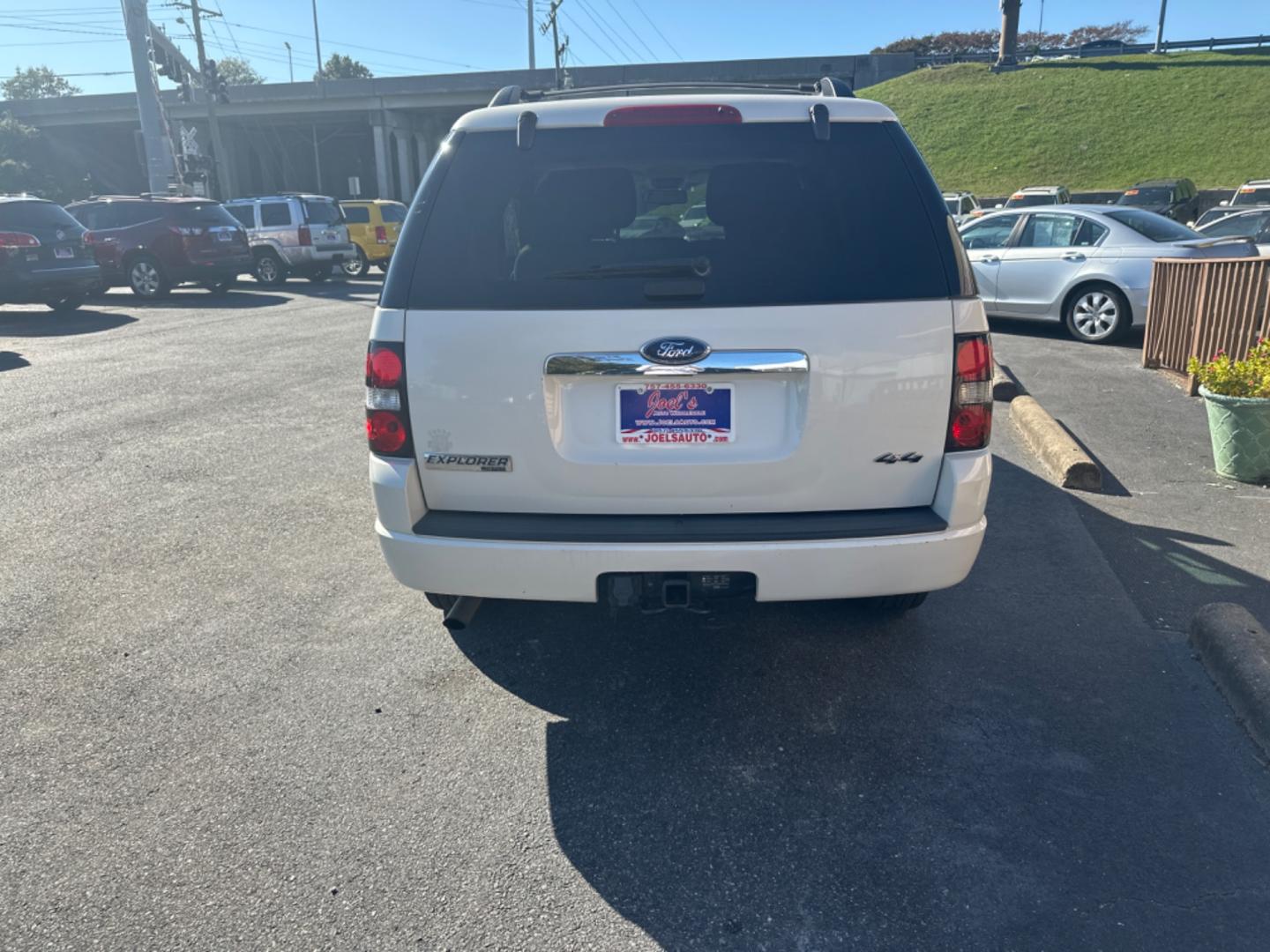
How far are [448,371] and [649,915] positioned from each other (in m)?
1.66

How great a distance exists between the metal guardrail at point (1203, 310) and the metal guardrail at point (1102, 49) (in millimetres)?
52530

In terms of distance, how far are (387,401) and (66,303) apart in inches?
592

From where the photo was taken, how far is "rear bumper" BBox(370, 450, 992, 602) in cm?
287

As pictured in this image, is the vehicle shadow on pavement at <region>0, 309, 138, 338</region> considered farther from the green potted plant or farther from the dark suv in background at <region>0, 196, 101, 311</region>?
the green potted plant

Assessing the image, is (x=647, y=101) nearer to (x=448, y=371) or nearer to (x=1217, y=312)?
(x=448, y=371)

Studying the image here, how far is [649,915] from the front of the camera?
236 centimetres

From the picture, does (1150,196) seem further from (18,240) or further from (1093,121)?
(18,240)

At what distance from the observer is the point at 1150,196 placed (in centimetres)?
2605

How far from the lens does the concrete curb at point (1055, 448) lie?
571 cm

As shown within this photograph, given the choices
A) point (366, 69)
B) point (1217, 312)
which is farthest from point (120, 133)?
point (1217, 312)

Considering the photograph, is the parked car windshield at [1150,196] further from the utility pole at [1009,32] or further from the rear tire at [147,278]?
the utility pole at [1009,32]

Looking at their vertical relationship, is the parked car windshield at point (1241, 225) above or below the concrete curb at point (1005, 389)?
above

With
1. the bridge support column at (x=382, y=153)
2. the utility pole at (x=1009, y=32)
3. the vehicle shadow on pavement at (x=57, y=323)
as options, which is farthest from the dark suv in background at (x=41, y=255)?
the utility pole at (x=1009, y=32)

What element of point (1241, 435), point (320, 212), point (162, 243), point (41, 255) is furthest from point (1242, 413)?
point (320, 212)
